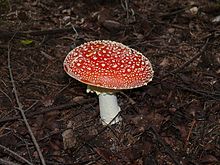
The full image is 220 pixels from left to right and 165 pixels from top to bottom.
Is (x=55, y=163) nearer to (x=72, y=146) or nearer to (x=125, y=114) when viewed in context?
(x=72, y=146)

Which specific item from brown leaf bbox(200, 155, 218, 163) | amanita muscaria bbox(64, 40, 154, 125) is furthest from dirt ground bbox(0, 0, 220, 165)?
amanita muscaria bbox(64, 40, 154, 125)

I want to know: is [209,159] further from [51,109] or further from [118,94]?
[51,109]

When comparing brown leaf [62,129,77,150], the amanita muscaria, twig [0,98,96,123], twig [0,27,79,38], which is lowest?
brown leaf [62,129,77,150]

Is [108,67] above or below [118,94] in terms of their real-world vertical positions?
above

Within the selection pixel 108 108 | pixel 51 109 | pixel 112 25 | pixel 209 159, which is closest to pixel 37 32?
pixel 112 25

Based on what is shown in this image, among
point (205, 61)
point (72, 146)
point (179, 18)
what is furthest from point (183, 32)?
point (72, 146)

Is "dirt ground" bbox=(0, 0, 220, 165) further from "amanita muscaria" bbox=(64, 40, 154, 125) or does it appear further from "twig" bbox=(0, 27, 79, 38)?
"amanita muscaria" bbox=(64, 40, 154, 125)

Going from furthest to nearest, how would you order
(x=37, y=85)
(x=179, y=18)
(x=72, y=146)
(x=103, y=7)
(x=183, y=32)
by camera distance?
(x=103, y=7)
(x=179, y=18)
(x=183, y=32)
(x=37, y=85)
(x=72, y=146)
